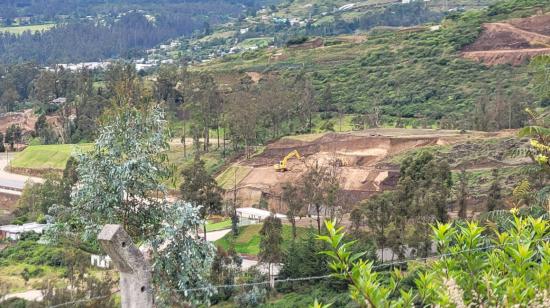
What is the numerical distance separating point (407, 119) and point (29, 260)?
29.1m

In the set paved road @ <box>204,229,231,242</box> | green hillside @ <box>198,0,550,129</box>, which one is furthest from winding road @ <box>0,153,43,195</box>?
green hillside @ <box>198,0,550,129</box>

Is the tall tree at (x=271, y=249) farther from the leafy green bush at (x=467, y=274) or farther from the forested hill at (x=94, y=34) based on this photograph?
the forested hill at (x=94, y=34)

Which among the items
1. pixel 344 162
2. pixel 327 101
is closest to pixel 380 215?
pixel 344 162

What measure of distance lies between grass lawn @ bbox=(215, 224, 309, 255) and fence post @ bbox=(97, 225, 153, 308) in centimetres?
2484

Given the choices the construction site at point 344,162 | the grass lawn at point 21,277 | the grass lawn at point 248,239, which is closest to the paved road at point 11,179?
the construction site at point 344,162

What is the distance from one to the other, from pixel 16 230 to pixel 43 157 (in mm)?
18989

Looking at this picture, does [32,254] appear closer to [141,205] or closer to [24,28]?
[141,205]

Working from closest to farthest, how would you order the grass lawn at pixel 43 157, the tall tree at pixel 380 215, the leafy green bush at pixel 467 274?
the leafy green bush at pixel 467 274 < the tall tree at pixel 380 215 < the grass lawn at pixel 43 157

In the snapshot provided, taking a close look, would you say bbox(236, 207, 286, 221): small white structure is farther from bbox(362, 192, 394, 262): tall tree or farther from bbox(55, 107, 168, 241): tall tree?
bbox(55, 107, 168, 241): tall tree

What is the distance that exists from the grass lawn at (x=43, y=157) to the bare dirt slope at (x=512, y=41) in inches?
1177

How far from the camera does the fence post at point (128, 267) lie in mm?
7184

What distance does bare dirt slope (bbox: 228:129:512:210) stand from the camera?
39.9 m

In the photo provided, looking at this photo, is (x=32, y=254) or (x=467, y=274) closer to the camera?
(x=467, y=274)

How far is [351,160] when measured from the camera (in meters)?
42.6
